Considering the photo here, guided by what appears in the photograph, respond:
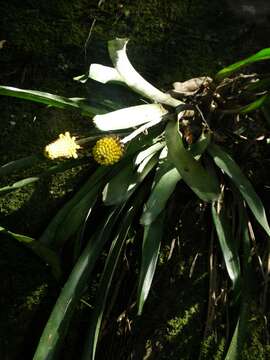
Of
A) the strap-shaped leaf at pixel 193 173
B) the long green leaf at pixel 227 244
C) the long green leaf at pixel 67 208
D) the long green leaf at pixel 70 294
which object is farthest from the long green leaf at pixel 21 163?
the long green leaf at pixel 227 244

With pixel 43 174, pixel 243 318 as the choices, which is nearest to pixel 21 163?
pixel 43 174

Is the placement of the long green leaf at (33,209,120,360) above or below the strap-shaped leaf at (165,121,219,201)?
below

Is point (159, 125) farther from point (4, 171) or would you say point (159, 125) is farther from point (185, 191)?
point (4, 171)

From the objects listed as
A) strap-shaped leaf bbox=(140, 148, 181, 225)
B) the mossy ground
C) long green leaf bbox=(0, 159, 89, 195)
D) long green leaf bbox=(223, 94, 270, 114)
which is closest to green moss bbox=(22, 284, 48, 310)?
the mossy ground

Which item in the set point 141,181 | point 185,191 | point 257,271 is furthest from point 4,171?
point 257,271

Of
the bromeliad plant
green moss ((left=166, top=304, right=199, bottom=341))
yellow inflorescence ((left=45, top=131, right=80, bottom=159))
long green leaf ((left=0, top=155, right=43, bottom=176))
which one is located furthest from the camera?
green moss ((left=166, top=304, right=199, bottom=341))

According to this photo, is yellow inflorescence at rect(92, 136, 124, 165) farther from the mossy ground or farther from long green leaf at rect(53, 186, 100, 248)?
the mossy ground

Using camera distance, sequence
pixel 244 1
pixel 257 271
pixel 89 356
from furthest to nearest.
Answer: pixel 244 1 < pixel 257 271 < pixel 89 356
